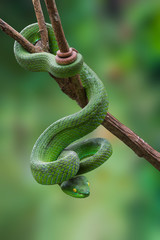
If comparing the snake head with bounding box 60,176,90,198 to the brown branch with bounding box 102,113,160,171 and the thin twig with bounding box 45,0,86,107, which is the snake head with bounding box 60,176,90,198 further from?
the thin twig with bounding box 45,0,86,107

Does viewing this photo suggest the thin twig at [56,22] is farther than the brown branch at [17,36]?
No

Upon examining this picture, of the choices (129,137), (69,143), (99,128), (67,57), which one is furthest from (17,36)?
(99,128)

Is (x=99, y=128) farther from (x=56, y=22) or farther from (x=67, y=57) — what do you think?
(x=56, y=22)

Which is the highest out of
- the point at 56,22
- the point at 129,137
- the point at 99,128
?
the point at 56,22

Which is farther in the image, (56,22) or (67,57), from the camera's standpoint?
(67,57)

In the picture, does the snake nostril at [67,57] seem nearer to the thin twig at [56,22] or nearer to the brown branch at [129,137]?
the thin twig at [56,22]

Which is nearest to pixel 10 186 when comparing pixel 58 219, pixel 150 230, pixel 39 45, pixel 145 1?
pixel 58 219

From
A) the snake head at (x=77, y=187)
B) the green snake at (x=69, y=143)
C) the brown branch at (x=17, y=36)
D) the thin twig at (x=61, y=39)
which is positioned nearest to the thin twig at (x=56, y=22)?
the thin twig at (x=61, y=39)

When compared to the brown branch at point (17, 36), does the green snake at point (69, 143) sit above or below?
below
